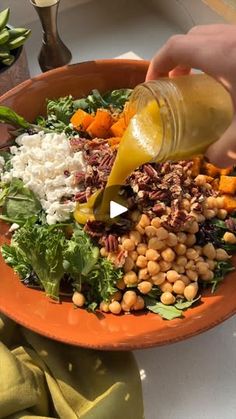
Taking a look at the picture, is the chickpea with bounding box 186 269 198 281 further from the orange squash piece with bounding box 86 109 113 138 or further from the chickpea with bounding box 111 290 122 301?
the orange squash piece with bounding box 86 109 113 138

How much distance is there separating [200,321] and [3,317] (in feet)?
0.92

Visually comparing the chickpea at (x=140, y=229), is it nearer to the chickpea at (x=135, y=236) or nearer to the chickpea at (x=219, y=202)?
the chickpea at (x=135, y=236)

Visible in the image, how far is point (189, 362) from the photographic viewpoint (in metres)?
0.92

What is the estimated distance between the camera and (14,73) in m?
1.12

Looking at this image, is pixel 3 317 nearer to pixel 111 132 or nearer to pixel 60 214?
pixel 60 214

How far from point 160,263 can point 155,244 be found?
0.03 m

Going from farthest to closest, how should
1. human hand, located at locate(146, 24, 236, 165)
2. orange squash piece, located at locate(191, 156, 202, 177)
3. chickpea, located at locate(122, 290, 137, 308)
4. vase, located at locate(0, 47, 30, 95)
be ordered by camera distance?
vase, located at locate(0, 47, 30, 95), orange squash piece, located at locate(191, 156, 202, 177), chickpea, located at locate(122, 290, 137, 308), human hand, located at locate(146, 24, 236, 165)

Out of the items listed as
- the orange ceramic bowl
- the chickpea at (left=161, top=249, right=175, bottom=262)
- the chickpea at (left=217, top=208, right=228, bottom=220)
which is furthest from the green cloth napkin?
the chickpea at (left=217, top=208, right=228, bottom=220)

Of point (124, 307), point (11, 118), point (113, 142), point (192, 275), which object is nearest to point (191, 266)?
point (192, 275)

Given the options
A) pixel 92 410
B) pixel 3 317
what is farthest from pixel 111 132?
pixel 92 410

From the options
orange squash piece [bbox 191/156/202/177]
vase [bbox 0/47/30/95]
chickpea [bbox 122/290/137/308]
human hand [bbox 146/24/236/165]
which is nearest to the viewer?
human hand [bbox 146/24/236/165]

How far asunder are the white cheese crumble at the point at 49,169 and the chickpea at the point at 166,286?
0.60ft

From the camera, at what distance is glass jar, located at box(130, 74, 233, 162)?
2.41ft

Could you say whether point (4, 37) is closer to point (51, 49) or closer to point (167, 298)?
point (51, 49)
